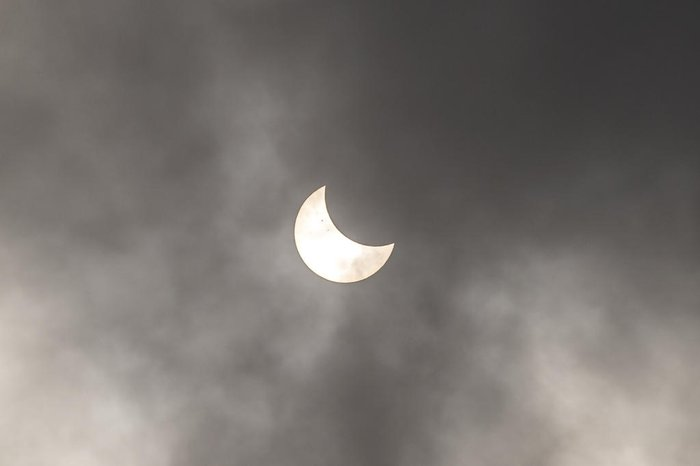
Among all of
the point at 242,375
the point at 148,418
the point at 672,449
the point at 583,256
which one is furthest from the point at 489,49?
the point at 148,418

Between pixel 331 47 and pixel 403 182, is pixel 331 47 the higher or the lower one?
the higher one

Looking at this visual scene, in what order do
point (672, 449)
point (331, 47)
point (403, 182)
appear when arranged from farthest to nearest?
point (672, 449)
point (403, 182)
point (331, 47)

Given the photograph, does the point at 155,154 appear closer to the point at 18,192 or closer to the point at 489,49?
the point at 18,192

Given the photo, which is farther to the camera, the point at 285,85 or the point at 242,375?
the point at 242,375

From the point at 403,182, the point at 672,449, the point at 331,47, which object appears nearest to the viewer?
the point at 331,47

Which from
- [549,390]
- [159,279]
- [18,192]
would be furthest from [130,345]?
[549,390]

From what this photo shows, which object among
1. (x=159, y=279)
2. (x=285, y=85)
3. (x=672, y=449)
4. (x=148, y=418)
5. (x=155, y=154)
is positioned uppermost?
(x=285, y=85)
